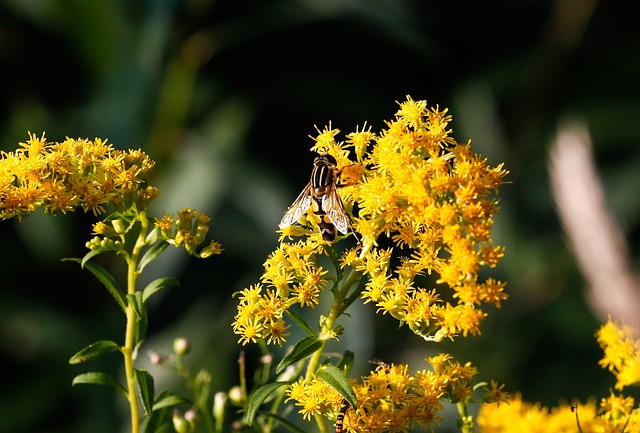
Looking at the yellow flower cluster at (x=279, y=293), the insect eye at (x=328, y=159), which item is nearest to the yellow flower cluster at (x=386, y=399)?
the yellow flower cluster at (x=279, y=293)

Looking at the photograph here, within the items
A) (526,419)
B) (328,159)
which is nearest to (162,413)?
(328,159)

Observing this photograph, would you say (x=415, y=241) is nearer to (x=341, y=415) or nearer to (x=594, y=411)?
(x=341, y=415)

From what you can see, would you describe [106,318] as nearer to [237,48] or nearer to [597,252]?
[237,48]

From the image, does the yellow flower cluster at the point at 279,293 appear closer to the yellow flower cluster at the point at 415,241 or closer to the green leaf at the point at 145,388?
the yellow flower cluster at the point at 415,241

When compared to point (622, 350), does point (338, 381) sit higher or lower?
lower

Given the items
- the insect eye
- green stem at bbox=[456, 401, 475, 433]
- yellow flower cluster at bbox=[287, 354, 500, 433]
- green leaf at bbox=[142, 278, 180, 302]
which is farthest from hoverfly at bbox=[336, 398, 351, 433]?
the insect eye

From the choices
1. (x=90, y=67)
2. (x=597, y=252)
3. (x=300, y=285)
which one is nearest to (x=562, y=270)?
(x=90, y=67)

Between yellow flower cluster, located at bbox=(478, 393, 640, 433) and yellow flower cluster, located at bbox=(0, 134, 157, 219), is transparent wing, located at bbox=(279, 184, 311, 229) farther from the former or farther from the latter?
yellow flower cluster, located at bbox=(478, 393, 640, 433)
